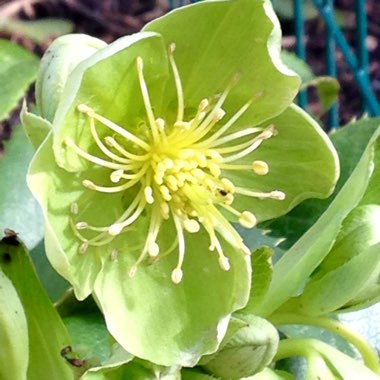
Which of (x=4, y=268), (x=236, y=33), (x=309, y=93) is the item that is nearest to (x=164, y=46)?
(x=236, y=33)

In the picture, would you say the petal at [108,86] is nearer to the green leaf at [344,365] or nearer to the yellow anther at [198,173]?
the yellow anther at [198,173]

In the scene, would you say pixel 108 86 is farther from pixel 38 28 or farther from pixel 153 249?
pixel 38 28

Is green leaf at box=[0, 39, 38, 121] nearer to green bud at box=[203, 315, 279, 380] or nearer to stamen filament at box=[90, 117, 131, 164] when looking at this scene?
stamen filament at box=[90, 117, 131, 164]

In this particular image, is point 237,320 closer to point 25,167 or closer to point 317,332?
point 317,332

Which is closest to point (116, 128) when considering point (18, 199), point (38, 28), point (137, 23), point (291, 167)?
point (291, 167)

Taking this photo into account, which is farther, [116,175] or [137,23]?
[137,23]

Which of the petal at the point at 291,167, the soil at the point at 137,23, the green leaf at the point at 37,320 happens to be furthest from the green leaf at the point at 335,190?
the soil at the point at 137,23
